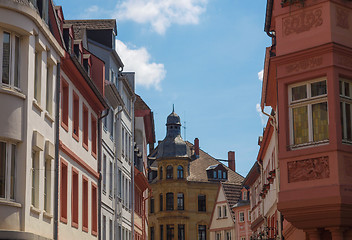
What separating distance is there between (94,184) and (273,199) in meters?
8.23

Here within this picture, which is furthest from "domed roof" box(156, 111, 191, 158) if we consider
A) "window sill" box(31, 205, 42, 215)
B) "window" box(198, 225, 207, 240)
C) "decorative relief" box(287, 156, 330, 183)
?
"decorative relief" box(287, 156, 330, 183)

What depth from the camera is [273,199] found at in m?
34.5

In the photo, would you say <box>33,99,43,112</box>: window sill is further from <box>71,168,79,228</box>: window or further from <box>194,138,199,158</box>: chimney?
<box>194,138,199,158</box>: chimney

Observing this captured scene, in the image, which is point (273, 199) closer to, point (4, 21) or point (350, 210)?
point (350, 210)

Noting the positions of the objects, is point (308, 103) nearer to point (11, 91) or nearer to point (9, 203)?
point (11, 91)

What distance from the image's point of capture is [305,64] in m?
20.8

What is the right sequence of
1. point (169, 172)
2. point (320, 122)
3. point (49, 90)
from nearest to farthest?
point (320, 122), point (49, 90), point (169, 172)

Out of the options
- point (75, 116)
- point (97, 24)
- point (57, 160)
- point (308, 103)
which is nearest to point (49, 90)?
point (57, 160)

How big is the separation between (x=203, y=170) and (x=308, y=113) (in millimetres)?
75667

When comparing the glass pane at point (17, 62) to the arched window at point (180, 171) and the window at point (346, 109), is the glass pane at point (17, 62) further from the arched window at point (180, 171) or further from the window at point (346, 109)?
the arched window at point (180, 171)

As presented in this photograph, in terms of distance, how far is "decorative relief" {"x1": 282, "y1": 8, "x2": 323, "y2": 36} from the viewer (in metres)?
20.8

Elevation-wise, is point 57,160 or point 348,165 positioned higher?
point 57,160

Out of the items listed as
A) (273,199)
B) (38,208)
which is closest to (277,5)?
(38,208)

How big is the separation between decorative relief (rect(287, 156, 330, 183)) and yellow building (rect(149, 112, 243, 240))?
71794 mm
